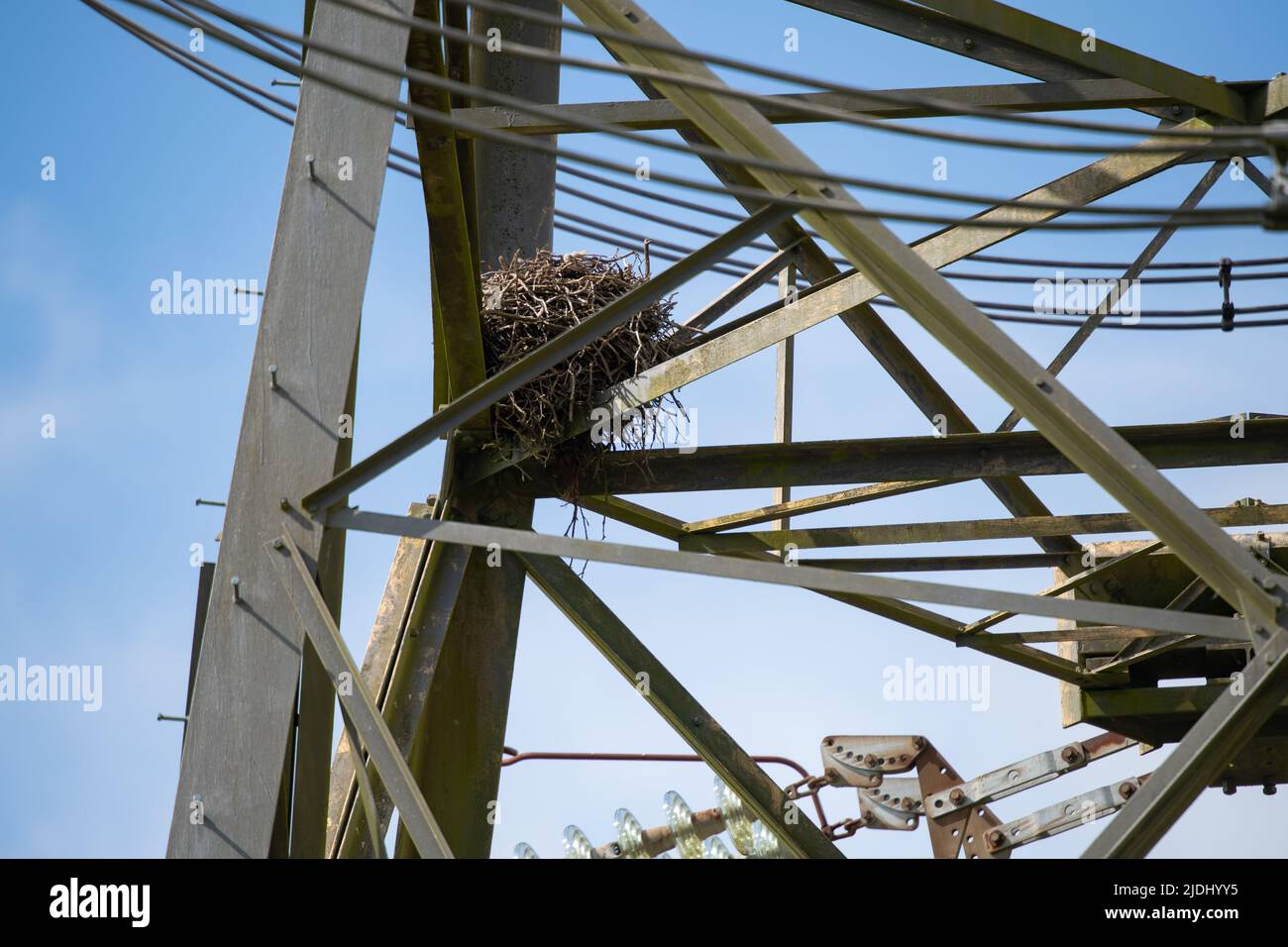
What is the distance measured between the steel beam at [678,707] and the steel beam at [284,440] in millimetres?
1543

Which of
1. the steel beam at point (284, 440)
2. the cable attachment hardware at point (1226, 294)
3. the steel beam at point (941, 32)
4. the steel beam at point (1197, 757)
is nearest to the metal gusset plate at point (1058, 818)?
the cable attachment hardware at point (1226, 294)

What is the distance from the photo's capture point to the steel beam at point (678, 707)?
675 centimetres

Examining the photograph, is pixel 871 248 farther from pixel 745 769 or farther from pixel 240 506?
pixel 745 769

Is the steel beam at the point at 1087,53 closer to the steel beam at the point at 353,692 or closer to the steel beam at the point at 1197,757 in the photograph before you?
the steel beam at the point at 1197,757

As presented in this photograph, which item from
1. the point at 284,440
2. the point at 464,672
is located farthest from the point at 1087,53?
the point at 464,672

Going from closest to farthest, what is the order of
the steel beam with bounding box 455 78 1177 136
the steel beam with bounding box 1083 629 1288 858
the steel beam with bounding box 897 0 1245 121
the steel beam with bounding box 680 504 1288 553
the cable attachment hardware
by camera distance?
the steel beam with bounding box 1083 629 1288 858 < the steel beam with bounding box 897 0 1245 121 < the steel beam with bounding box 455 78 1177 136 < the steel beam with bounding box 680 504 1288 553 < the cable attachment hardware

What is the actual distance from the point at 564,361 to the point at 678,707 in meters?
1.62

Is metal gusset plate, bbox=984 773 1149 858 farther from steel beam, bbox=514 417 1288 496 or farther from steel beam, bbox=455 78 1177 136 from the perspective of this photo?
steel beam, bbox=455 78 1177 136

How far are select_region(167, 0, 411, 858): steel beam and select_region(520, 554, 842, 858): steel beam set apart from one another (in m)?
1.54

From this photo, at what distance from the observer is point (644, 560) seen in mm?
5250

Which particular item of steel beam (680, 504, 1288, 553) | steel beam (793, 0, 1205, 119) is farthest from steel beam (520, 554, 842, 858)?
steel beam (793, 0, 1205, 119)

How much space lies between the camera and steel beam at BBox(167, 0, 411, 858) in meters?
5.09
